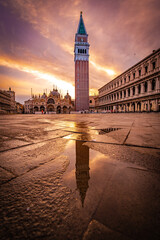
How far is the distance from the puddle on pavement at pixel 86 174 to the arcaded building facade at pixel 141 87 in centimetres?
2301

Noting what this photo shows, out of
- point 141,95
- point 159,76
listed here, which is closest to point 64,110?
point 141,95

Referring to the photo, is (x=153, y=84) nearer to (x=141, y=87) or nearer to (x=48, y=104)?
(x=141, y=87)

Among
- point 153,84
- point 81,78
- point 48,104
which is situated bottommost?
point 48,104

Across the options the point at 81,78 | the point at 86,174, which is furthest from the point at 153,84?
the point at 81,78

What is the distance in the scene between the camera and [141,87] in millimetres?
22703

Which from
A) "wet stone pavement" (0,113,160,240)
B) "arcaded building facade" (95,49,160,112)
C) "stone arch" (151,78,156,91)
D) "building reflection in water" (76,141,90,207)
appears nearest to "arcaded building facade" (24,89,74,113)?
"arcaded building facade" (95,49,160,112)

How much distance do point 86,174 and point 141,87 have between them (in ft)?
88.1

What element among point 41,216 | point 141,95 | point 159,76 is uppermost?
point 159,76

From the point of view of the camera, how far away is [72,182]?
65 cm

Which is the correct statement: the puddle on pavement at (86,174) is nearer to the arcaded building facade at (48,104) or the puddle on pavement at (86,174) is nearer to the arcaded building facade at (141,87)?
the arcaded building facade at (141,87)

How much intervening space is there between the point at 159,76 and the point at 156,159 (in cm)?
2351

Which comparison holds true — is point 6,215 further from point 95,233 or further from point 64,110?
point 64,110

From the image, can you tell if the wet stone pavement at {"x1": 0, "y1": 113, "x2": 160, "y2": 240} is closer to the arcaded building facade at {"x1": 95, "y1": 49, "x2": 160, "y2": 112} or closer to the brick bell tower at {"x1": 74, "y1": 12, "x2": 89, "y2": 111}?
the arcaded building facade at {"x1": 95, "y1": 49, "x2": 160, "y2": 112}

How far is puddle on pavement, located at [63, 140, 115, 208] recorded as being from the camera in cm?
55
